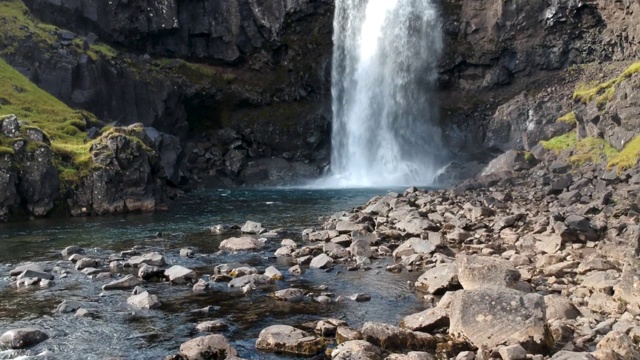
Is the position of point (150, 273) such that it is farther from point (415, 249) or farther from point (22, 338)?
point (415, 249)

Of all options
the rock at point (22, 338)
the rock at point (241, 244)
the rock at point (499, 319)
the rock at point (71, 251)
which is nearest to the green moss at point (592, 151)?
the rock at point (241, 244)

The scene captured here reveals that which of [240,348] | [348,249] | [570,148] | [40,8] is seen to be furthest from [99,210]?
[40,8]

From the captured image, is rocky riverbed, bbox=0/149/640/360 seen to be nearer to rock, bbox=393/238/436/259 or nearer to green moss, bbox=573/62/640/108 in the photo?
rock, bbox=393/238/436/259

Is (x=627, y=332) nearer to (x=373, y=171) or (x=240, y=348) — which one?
(x=240, y=348)

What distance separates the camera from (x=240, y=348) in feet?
38.9

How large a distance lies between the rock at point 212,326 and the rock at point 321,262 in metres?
6.60

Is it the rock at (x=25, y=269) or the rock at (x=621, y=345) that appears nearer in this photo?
the rock at (x=621, y=345)

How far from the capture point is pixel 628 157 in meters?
29.8

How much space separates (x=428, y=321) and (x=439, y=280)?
136 inches

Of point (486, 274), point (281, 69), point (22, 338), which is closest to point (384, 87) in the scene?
point (281, 69)

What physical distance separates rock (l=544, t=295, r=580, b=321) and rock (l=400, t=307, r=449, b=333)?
2237 millimetres

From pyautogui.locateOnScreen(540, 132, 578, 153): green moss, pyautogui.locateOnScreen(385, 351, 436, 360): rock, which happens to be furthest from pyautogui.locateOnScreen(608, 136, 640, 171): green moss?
pyautogui.locateOnScreen(385, 351, 436, 360): rock

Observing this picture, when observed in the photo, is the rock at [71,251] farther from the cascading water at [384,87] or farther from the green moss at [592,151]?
the cascading water at [384,87]

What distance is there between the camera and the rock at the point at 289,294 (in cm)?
1545
